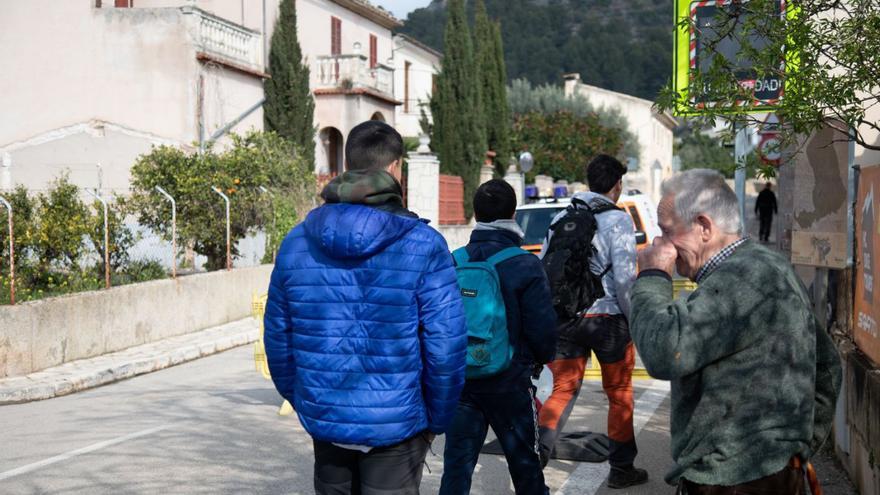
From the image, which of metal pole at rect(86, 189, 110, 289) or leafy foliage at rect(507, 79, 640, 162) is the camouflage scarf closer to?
metal pole at rect(86, 189, 110, 289)

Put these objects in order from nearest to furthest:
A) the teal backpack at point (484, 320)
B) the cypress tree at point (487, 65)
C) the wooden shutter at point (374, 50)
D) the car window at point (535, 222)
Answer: the teal backpack at point (484, 320) → the car window at point (535, 222) → the wooden shutter at point (374, 50) → the cypress tree at point (487, 65)

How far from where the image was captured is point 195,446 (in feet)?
25.5

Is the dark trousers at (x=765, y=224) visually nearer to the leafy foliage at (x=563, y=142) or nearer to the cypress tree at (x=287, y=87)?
the cypress tree at (x=287, y=87)

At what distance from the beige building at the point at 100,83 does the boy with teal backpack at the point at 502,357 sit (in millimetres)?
22033

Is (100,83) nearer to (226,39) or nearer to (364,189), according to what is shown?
(226,39)

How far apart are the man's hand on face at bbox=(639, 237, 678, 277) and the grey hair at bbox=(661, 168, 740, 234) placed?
3.9 inches

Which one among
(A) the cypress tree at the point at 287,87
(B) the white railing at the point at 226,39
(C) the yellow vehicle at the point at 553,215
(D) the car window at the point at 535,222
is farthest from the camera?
(A) the cypress tree at the point at 287,87

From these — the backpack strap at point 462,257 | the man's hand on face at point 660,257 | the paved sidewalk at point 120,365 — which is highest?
the man's hand on face at point 660,257

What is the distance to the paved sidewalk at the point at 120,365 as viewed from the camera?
10.6m

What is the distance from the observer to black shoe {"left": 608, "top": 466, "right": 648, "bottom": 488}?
20.5 ft

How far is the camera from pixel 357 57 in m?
35.1

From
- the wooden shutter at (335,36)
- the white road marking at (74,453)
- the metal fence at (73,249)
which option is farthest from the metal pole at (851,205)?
the wooden shutter at (335,36)

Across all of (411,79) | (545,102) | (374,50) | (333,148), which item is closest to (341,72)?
(333,148)

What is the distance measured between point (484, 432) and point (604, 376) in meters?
1.64
